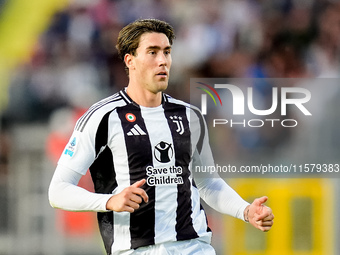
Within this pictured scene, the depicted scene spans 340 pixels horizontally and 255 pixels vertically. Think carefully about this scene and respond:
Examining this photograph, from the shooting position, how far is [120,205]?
3.01 m

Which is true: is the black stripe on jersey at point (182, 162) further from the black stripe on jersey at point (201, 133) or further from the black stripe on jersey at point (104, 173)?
the black stripe on jersey at point (104, 173)

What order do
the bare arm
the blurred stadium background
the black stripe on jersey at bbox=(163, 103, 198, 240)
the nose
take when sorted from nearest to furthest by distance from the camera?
the bare arm, the black stripe on jersey at bbox=(163, 103, 198, 240), the nose, the blurred stadium background

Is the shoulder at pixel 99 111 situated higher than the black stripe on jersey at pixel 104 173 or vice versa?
the shoulder at pixel 99 111

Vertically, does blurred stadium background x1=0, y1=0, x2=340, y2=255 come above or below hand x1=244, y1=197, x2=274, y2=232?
above

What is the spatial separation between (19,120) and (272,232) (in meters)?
3.22

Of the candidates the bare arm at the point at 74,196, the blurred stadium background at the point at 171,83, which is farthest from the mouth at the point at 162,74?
the blurred stadium background at the point at 171,83

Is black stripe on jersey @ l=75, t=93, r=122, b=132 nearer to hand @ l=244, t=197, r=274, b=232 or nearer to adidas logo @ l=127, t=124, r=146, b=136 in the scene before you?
adidas logo @ l=127, t=124, r=146, b=136

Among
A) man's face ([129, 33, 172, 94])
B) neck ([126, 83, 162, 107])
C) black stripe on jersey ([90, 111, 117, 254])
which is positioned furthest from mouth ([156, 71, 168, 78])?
black stripe on jersey ([90, 111, 117, 254])

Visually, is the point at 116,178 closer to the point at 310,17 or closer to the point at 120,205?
the point at 120,205

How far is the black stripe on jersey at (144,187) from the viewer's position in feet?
11.0

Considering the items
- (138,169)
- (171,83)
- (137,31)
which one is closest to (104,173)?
(138,169)

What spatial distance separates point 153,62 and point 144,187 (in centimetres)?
66

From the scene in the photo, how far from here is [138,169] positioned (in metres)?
3.40

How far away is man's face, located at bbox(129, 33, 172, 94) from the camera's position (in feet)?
11.6
